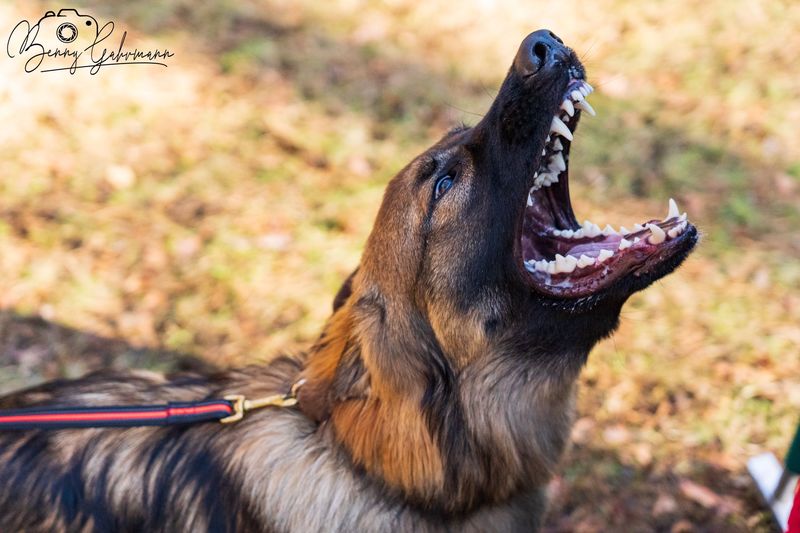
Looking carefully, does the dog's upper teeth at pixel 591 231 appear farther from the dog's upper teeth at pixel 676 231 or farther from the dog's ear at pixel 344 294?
the dog's ear at pixel 344 294

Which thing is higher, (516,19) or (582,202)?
A: (516,19)

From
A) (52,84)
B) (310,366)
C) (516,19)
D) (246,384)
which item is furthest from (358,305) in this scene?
(516,19)

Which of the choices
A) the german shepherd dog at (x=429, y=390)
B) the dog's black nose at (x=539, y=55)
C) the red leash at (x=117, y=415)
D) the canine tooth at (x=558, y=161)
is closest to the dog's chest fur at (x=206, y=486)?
the german shepherd dog at (x=429, y=390)

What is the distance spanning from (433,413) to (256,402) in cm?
78

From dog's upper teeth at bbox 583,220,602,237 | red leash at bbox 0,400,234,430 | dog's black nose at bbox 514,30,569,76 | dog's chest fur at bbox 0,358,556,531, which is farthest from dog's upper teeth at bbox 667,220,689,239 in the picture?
red leash at bbox 0,400,234,430

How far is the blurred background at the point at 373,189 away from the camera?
15.0 feet

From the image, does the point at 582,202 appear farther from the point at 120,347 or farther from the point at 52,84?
the point at 52,84

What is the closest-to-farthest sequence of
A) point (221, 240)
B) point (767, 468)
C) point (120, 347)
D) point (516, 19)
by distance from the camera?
point (767, 468) < point (120, 347) < point (221, 240) < point (516, 19)

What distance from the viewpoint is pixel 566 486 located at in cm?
428

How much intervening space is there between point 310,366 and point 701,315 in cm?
313

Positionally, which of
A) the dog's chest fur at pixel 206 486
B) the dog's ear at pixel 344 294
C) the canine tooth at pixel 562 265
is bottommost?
the dog's chest fur at pixel 206 486

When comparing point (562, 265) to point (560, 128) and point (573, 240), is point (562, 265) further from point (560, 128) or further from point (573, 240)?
point (560, 128)

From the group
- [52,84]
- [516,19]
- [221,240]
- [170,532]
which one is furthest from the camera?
[516,19]

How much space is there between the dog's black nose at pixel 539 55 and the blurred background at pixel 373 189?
114cm
